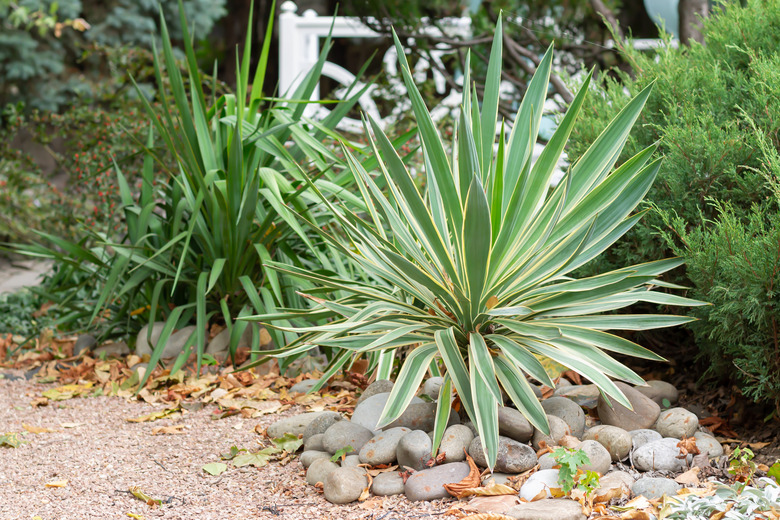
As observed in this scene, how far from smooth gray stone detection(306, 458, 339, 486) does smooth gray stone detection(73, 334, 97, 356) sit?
2168mm

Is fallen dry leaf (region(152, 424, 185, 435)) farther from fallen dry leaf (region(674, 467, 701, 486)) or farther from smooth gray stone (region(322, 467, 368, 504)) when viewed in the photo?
fallen dry leaf (region(674, 467, 701, 486))

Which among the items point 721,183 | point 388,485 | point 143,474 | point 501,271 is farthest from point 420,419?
point 721,183

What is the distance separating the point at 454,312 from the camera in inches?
95.1

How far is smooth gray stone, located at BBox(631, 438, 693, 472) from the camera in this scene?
7.46 feet

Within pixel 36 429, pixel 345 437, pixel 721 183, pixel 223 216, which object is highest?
pixel 721 183

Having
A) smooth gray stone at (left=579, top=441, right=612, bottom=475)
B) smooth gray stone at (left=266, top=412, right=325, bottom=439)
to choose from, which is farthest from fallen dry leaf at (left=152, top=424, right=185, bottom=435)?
smooth gray stone at (left=579, top=441, right=612, bottom=475)

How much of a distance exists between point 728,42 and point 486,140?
1170mm

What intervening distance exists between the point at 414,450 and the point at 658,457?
0.77 m

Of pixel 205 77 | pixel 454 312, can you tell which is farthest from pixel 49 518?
pixel 205 77

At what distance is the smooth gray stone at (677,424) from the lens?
2.45 metres

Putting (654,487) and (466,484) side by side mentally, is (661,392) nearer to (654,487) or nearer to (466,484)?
(654,487)

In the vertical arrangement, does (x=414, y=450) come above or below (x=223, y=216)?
below

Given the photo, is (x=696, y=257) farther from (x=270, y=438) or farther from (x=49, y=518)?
(x=49, y=518)

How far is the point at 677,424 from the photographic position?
2.46 metres
